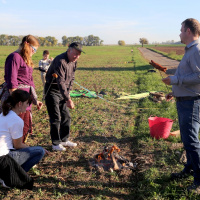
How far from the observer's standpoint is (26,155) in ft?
11.2

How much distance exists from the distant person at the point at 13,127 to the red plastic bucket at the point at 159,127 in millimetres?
3036

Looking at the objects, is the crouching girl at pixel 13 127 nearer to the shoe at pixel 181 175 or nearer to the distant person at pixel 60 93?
the distant person at pixel 60 93

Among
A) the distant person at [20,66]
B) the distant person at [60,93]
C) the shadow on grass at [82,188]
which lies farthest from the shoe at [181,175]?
the distant person at [20,66]

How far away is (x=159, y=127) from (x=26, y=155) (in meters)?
3.13

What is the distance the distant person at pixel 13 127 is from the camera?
3.05 metres

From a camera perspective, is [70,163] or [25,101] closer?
[25,101]

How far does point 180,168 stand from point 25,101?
2.97 metres

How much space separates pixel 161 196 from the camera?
3221 mm

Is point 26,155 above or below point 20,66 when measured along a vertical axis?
below

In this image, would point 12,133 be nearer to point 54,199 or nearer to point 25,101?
point 25,101

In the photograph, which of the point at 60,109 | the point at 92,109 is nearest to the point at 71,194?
the point at 60,109

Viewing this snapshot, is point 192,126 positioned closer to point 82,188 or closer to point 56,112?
point 82,188

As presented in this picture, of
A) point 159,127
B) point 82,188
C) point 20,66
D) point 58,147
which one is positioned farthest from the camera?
point 159,127

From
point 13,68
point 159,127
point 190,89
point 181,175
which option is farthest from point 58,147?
point 190,89
